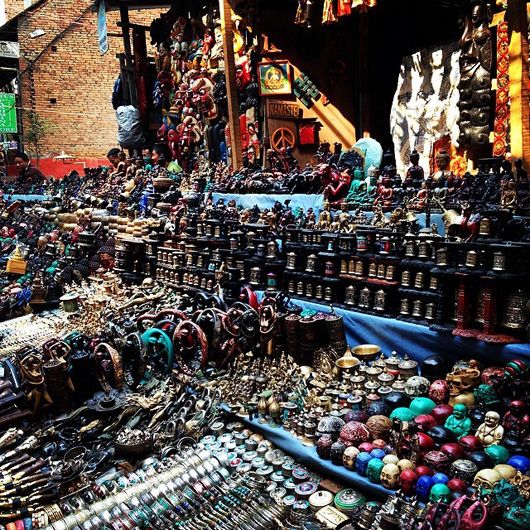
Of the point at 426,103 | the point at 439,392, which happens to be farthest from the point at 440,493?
the point at 426,103

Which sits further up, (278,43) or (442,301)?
(278,43)

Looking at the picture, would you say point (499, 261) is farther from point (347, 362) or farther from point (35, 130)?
point (35, 130)

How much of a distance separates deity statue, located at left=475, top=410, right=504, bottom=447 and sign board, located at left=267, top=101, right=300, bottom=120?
281 inches

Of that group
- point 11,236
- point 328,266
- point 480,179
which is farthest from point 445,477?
point 11,236

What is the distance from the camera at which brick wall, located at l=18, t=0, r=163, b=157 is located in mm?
18562

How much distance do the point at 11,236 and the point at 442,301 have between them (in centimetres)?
850

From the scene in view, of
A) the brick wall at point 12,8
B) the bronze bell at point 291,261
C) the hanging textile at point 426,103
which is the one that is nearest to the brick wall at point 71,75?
the brick wall at point 12,8

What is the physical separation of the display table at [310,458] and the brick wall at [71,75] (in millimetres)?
17562

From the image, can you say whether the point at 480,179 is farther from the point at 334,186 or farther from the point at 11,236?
the point at 11,236

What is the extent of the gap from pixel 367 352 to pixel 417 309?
0.47 m

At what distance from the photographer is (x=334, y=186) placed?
575 centimetres

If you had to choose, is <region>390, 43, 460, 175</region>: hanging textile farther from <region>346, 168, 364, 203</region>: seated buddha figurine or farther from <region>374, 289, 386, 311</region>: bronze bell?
<region>374, 289, 386, 311</region>: bronze bell

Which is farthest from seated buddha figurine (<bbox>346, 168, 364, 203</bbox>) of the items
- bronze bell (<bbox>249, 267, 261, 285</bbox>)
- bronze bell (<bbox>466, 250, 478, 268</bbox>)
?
bronze bell (<bbox>466, 250, 478, 268</bbox>)

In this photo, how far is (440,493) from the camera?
2.44 meters
